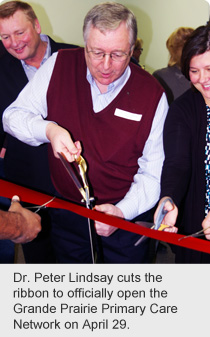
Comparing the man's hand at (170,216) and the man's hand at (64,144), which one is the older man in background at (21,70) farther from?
the man's hand at (170,216)

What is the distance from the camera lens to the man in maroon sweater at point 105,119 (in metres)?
1.47

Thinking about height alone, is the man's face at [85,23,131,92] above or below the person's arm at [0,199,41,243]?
above

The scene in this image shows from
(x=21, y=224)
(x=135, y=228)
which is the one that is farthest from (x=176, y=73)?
(x=21, y=224)

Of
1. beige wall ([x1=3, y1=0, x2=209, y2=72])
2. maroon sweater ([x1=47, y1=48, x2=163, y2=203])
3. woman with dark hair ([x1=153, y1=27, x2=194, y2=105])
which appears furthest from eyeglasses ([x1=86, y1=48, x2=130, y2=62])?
beige wall ([x1=3, y1=0, x2=209, y2=72])

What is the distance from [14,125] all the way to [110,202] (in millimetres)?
539

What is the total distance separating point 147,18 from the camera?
512cm

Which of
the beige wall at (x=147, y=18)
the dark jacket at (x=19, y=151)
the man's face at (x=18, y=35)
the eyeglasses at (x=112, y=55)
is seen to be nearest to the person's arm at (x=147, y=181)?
the eyeglasses at (x=112, y=55)

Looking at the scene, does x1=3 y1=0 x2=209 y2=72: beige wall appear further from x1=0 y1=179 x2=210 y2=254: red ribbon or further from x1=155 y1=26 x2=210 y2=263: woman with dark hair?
x1=0 y1=179 x2=210 y2=254: red ribbon

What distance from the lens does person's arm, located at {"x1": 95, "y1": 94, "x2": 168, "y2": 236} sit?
1.50 metres

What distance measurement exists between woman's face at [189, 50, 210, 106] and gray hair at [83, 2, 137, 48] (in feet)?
0.89

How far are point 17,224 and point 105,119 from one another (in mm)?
547

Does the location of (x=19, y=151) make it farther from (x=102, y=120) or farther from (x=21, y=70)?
(x=102, y=120)

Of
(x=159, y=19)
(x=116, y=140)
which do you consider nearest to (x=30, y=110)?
(x=116, y=140)

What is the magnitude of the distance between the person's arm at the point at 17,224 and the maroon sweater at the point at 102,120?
28 cm
